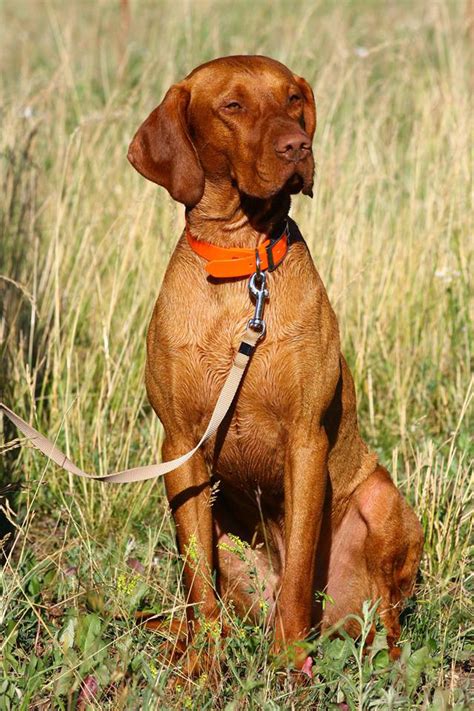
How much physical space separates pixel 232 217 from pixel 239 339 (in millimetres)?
396

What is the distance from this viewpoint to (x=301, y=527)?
326 centimetres

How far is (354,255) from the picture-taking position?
17.4 ft

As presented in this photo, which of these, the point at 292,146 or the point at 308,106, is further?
the point at 308,106

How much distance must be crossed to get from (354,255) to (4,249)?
165 cm

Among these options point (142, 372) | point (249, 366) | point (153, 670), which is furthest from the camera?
point (142, 372)

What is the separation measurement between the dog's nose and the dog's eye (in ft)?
0.74

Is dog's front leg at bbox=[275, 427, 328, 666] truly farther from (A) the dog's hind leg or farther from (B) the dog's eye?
(B) the dog's eye

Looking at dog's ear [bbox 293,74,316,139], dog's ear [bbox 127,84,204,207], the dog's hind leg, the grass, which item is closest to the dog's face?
dog's ear [bbox 127,84,204,207]

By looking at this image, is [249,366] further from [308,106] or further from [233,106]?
[308,106]

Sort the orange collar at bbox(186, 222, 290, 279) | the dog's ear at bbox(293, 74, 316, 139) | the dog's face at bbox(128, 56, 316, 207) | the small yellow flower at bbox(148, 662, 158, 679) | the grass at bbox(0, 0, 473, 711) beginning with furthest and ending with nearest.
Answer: the dog's ear at bbox(293, 74, 316, 139) → the orange collar at bbox(186, 222, 290, 279) → the dog's face at bbox(128, 56, 316, 207) → the grass at bbox(0, 0, 473, 711) → the small yellow flower at bbox(148, 662, 158, 679)

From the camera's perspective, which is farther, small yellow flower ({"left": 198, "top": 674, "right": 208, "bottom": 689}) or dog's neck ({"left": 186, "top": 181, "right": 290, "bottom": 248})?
dog's neck ({"left": 186, "top": 181, "right": 290, "bottom": 248})

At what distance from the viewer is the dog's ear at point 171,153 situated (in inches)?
129

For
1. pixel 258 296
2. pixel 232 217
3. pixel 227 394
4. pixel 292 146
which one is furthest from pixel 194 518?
pixel 292 146

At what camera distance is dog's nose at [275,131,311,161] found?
3094 millimetres
